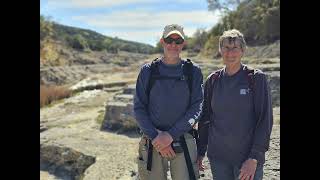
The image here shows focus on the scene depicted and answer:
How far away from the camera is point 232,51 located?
3.39 meters

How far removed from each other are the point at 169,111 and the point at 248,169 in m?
0.72

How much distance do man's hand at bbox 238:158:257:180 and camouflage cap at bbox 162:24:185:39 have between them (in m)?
1.04

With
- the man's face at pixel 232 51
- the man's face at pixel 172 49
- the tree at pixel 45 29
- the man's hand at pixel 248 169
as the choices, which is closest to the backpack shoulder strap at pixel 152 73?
the man's face at pixel 172 49

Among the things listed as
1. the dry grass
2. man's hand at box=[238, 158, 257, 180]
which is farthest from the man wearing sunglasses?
the dry grass

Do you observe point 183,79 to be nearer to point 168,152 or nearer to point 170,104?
point 170,104

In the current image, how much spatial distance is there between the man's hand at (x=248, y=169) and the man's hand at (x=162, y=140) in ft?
1.86

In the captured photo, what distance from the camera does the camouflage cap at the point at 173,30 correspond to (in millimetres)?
3680

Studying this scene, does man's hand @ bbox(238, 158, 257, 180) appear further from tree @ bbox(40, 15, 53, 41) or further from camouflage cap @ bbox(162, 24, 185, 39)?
tree @ bbox(40, 15, 53, 41)
